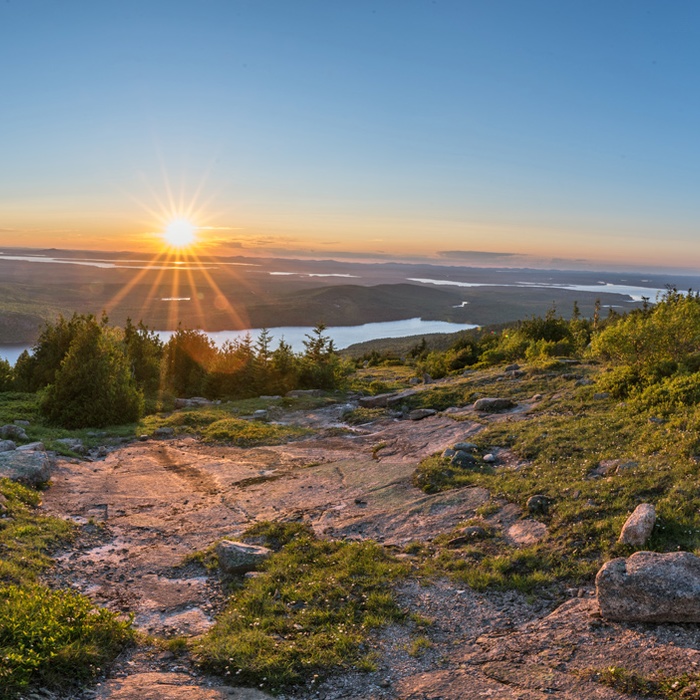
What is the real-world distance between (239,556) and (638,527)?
5.33 meters

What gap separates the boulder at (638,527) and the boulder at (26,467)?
10.4m

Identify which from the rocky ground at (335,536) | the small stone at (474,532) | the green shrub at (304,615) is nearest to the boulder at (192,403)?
the rocky ground at (335,536)

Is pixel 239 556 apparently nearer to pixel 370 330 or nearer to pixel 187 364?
pixel 187 364

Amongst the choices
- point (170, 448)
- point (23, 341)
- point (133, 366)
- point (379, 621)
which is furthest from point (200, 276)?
point (379, 621)

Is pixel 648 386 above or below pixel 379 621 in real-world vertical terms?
above

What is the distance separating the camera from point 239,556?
26.9 ft

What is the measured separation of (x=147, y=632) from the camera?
6664mm

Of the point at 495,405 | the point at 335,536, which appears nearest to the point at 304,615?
the point at 335,536

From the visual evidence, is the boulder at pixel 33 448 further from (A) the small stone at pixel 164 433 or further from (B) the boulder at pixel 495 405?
(B) the boulder at pixel 495 405

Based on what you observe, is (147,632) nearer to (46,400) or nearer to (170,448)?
(170,448)

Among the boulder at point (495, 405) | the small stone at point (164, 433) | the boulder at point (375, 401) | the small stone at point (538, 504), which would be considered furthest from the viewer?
the boulder at point (375, 401)

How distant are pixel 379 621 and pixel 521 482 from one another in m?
4.25

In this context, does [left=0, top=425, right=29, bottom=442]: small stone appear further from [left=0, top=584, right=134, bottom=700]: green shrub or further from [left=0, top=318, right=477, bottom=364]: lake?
[left=0, top=318, right=477, bottom=364]: lake

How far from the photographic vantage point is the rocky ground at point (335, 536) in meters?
5.52
